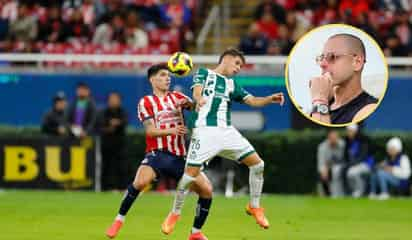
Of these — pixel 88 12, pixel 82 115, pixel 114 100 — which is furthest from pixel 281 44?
pixel 88 12

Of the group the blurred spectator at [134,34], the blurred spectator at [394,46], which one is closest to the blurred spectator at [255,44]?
the blurred spectator at [134,34]

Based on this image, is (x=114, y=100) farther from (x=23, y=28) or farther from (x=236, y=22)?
(x=236, y=22)

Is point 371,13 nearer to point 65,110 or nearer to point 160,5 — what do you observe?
point 160,5

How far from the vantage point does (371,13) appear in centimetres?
2855

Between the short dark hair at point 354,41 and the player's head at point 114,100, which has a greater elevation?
the short dark hair at point 354,41

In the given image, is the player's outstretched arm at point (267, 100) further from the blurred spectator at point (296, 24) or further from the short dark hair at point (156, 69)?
the blurred spectator at point (296, 24)

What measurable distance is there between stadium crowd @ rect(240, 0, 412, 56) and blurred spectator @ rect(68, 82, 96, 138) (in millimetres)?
3737

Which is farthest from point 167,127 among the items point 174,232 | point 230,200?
point 230,200

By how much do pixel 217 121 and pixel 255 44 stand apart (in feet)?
40.0

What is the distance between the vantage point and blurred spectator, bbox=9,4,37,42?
2978 cm

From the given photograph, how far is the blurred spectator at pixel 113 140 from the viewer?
85.3 feet

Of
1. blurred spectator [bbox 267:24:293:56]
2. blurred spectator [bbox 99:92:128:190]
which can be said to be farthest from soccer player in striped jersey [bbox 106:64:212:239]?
blurred spectator [bbox 267:24:293:56]

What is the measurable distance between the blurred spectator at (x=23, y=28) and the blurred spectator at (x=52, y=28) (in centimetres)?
17

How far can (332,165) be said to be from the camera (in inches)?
1013
